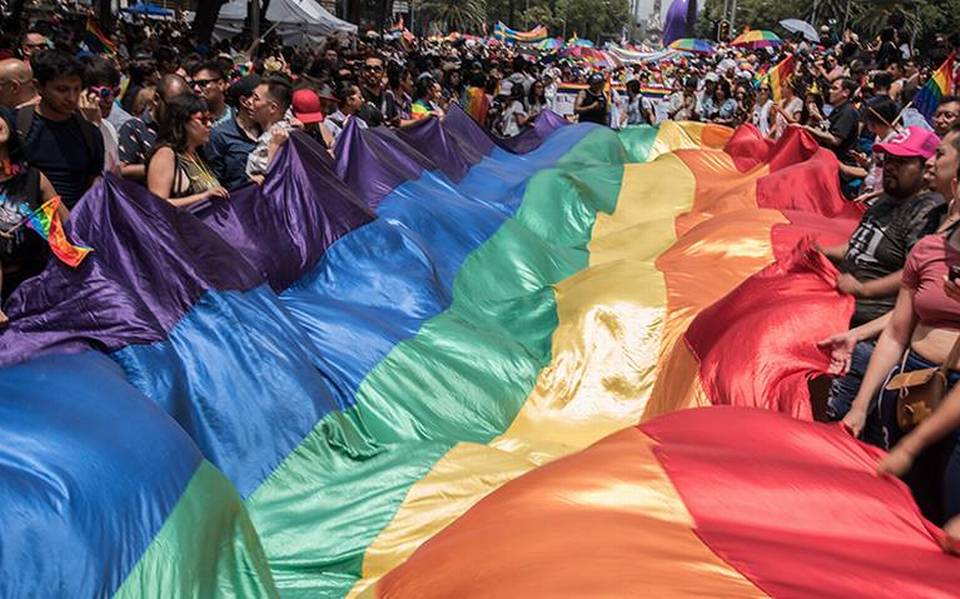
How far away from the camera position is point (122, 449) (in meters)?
2.87

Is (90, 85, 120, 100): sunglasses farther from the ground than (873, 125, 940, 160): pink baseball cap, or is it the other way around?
(873, 125, 940, 160): pink baseball cap

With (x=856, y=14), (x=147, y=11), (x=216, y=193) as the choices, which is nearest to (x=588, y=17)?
(x=856, y=14)

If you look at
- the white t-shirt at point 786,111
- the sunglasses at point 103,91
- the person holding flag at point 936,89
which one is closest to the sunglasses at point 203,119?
the sunglasses at point 103,91

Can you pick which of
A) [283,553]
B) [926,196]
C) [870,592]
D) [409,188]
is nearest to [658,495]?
[870,592]

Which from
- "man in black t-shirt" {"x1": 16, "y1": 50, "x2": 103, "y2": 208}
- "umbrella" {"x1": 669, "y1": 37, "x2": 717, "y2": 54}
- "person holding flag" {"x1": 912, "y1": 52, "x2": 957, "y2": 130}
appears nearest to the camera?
"man in black t-shirt" {"x1": 16, "y1": 50, "x2": 103, "y2": 208}

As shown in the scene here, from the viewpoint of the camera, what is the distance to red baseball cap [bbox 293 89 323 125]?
6.44m

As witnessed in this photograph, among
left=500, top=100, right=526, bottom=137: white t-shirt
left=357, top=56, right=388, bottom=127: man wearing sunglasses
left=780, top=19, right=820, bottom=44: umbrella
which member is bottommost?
left=500, top=100, right=526, bottom=137: white t-shirt

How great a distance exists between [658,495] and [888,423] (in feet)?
3.45

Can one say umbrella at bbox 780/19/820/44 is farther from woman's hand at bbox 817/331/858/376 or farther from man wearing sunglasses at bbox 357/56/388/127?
woman's hand at bbox 817/331/858/376

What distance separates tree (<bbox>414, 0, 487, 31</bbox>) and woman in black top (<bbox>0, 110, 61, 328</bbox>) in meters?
79.1

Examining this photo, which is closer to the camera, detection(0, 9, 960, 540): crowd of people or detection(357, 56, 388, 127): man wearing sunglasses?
detection(0, 9, 960, 540): crowd of people

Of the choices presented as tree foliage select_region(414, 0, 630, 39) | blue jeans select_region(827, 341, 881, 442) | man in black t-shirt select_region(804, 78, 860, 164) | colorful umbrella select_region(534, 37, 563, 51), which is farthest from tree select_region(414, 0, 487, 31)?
blue jeans select_region(827, 341, 881, 442)

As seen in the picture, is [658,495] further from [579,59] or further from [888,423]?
[579,59]

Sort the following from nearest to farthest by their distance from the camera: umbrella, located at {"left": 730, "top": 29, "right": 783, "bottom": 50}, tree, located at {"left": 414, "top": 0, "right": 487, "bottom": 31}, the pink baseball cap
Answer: the pink baseball cap
umbrella, located at {"left": 730, "top": 29, "right": 783, "bottom": 50}
tree, located at {"left": 414, "top": 0, "right": 487, "bottom": 31}
